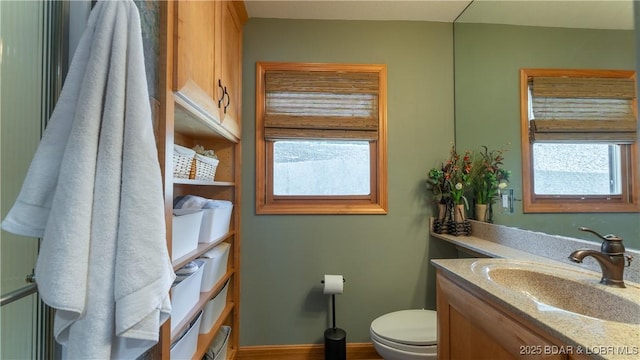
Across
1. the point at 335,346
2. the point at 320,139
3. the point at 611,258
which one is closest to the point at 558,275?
the point at 611,258

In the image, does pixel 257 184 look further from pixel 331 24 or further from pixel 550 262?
pixel 550 262

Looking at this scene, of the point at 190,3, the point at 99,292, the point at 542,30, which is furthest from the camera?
the point at 542,30

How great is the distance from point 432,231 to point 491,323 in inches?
40.4

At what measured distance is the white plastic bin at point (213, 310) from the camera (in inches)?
50.8

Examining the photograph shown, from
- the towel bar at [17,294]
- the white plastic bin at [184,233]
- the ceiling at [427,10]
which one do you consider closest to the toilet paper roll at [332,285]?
the white plastic bin at [184,233]

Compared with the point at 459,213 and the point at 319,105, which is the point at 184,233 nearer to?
the point at 319,105

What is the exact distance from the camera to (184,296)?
3.31 feet

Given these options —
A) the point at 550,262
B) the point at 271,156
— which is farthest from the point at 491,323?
the point at 271,156

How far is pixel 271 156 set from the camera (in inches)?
69.1

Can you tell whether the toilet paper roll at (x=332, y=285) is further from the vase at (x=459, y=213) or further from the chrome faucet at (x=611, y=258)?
the chrome faucet at (x=611, y=258)

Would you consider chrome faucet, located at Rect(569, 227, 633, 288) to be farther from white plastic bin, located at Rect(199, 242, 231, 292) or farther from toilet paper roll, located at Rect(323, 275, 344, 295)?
white plastic bin, located at Rect(199, 242, 231, 292)

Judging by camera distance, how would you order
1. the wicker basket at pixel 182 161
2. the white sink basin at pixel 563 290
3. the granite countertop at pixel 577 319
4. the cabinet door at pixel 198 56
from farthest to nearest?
the wicker basket at pixel 182 161 < the cabinet door at pixel 198 56 < the white sink basin at pixel 563 290 < the granite countertop at pixel 577 319

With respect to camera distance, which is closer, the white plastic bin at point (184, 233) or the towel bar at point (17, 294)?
the towel bar at point (17, 294)

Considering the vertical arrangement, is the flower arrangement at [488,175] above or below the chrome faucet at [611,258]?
above
